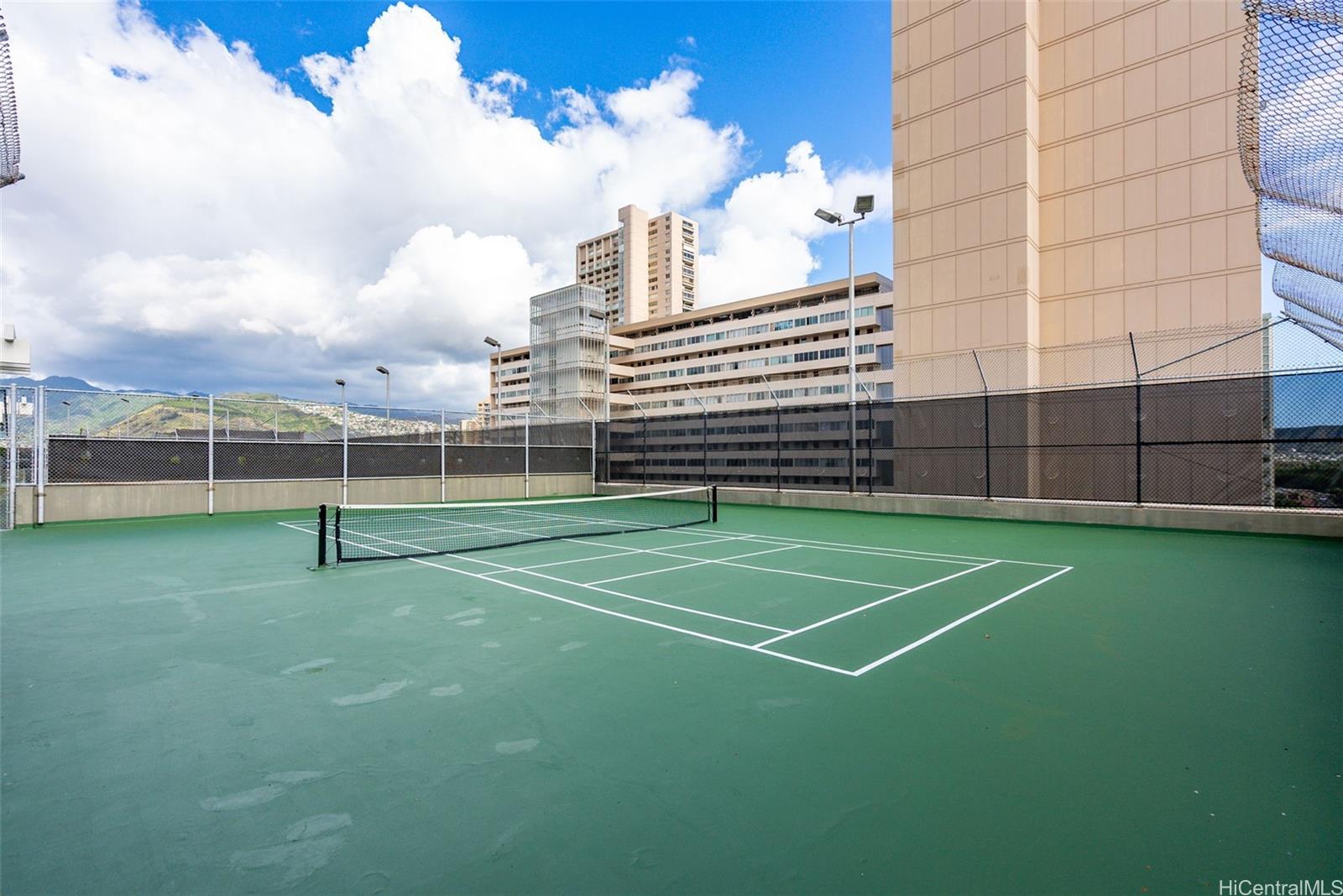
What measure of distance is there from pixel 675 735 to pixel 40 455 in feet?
55.8

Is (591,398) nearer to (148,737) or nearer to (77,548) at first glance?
(77,548)

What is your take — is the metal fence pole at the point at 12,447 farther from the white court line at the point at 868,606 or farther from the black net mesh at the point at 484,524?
the white court line at the point at 868,606

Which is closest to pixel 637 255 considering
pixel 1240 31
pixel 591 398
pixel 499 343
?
pixel 591 398

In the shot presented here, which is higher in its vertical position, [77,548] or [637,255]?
[637,255]

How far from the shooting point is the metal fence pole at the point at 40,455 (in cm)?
1338

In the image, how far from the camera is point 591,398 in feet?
202

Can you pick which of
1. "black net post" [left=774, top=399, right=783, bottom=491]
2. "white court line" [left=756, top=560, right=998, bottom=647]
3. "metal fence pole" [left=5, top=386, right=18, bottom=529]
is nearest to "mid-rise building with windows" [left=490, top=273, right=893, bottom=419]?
"black net post" [left=774, top=399, right=783, bottom=491]

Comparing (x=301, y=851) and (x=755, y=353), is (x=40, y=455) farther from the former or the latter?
(x=755, y=353)

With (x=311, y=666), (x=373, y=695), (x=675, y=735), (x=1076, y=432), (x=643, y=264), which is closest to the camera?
(x=675, y=735)

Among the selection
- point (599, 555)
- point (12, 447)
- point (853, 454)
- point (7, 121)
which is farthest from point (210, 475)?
point (853, 454)

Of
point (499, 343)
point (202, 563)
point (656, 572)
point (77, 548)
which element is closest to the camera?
point (656, 572)

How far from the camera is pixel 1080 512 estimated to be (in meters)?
13.1

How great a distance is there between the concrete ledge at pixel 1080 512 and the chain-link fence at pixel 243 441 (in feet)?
26.8

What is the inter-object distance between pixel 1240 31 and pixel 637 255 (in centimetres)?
10281
